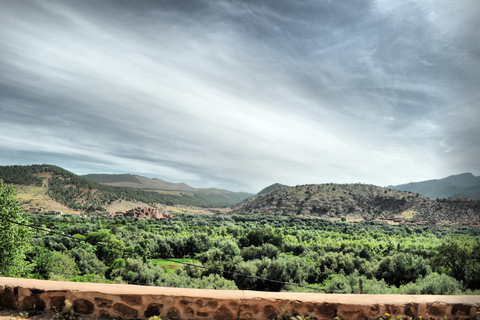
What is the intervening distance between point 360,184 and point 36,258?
364ft

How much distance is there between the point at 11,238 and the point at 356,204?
93919mm

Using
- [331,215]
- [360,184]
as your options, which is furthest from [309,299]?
[360,184]

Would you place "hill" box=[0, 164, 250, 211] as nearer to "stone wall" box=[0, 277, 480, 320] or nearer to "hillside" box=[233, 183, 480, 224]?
"hillside" box=[233, 183, 480, 224]

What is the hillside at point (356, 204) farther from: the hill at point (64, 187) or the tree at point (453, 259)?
the hill at point (64, 187)

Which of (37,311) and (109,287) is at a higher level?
(109,287)

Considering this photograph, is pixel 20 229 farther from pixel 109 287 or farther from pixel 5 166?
pixel 5 166

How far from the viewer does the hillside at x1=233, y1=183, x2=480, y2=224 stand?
2822 inches

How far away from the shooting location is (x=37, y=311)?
171 inches

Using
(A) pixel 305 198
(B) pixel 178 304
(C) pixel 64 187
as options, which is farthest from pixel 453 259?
(C) pixel 64 187

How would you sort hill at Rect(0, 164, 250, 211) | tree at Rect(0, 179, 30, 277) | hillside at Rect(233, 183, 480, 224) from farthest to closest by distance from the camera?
hill at Rect(0, 164, 250, 211) → hillside at Rect(233, 183, 480, 224) → tree at Rect(0, 179, 30, 277)

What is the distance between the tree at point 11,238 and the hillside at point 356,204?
73549 millimetres

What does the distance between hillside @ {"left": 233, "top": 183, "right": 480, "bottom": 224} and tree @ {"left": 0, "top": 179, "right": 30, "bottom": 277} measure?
73549mm

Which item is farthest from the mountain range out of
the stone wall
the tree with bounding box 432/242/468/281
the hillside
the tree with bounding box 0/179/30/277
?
the tree with bounding box 0/179/30/277

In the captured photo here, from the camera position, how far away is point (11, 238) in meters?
14.6
